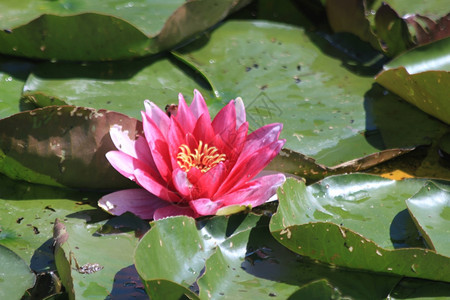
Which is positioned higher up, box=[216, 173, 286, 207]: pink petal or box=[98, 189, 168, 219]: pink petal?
box=[216, 173, 286, 207]: pink petal

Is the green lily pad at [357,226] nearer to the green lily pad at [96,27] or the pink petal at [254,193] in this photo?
the pink petal at [254,193]

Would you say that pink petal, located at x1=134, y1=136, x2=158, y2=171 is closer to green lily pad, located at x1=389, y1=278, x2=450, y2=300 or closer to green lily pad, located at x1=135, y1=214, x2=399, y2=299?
green lily pad, located at x1=135, y1=214, x2=399, y2=299

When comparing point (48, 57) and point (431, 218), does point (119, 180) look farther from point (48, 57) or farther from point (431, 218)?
point (431, 218)

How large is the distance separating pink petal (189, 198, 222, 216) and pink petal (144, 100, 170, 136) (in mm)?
280

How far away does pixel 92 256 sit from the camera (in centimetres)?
159

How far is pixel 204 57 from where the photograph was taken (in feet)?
8.09

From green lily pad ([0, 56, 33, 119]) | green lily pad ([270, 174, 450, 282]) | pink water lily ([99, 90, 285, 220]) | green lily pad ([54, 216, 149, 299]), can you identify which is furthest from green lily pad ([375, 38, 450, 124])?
green lily pad ([0, 56, 33, 119])

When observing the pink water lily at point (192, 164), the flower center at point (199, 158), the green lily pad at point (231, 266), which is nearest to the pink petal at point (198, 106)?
the pink water lily at point (192, 164)

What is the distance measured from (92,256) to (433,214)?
961 millimetres

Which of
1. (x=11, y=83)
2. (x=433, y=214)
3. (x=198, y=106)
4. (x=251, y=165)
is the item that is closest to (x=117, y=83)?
(x=11, y=83)

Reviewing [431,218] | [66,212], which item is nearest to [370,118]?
[431,218]

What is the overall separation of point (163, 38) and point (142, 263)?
1.15 m

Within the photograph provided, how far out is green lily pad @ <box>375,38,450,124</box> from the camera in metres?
2.05

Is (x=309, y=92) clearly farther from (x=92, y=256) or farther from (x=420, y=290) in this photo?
(x=92, y=256)
